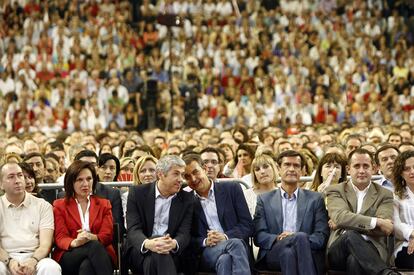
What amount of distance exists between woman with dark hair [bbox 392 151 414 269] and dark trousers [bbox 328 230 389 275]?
288 millimetres

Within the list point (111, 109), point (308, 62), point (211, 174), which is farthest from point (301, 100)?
point (211, 174)

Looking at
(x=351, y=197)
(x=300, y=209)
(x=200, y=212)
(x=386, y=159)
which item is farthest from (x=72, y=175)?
(x=386, y=159)

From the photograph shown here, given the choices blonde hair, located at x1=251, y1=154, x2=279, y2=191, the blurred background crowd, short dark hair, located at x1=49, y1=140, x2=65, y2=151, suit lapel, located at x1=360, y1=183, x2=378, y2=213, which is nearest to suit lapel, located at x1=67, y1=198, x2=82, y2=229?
blonde hair, located at x1=251, y1=154, x2=279, y2=191

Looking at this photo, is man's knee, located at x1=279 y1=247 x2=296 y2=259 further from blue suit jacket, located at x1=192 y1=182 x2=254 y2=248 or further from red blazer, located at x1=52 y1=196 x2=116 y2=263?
red blazer, located at x1=52 y1=196 x2=116 y2=263

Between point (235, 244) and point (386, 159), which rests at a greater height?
point (386, 159)

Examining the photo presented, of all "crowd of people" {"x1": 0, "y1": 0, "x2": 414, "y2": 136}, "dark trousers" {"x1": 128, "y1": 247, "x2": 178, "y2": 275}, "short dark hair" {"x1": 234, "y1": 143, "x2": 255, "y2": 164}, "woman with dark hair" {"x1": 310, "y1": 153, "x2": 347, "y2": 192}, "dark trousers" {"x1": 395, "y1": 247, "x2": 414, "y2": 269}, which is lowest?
"dark trousers" {"x1": 395, "y1": 247, "x2": 414, "y2": 269}

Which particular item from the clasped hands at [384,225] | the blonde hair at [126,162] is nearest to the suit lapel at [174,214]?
the clasped hands at [384,225]

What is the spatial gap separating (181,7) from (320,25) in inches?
130

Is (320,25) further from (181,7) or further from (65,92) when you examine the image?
(65,92)

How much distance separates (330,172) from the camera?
39.1 ft

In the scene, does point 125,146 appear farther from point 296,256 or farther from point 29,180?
point 296,256

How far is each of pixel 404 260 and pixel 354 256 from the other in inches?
20.4

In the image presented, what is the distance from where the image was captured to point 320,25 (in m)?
28.2

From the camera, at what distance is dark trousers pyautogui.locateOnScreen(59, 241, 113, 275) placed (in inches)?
419
